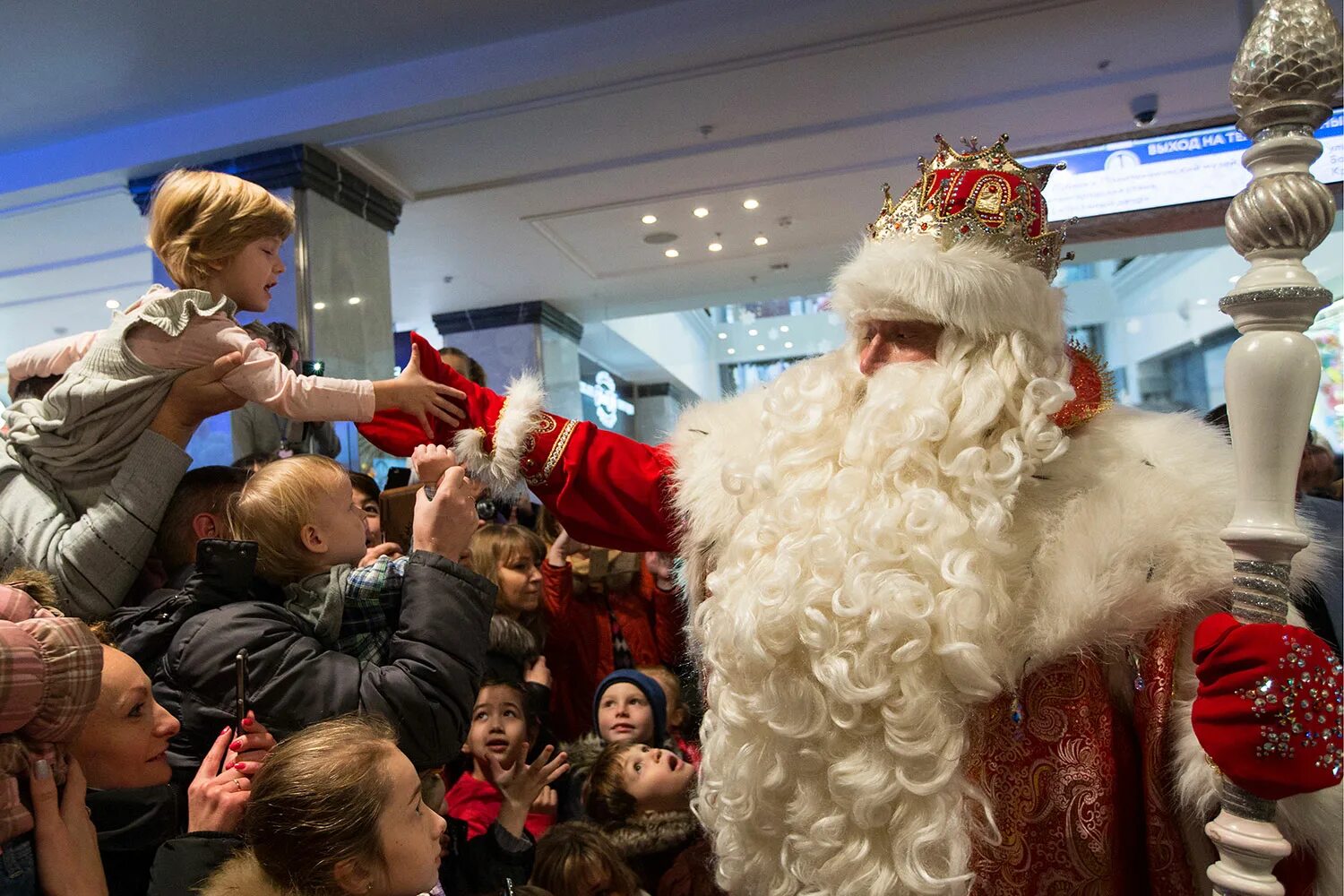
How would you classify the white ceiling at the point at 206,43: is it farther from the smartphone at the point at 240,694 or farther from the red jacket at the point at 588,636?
the smartphone at the point at 240,694

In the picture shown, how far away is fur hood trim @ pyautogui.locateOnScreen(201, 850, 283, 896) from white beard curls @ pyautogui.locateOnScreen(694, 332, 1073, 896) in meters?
0.64

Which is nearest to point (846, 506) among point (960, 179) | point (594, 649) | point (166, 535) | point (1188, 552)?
point (1188, 552)

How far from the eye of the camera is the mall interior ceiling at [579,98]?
3871 mm

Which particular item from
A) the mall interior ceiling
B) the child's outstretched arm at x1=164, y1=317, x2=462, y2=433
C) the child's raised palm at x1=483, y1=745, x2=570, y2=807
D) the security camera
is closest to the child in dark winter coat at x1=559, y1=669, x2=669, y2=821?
the child's raised palm at x1=483, y1=745, x2=570, y2=807

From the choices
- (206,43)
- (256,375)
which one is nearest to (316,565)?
(256,375)

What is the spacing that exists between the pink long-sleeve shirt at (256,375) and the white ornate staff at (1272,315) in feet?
4.77

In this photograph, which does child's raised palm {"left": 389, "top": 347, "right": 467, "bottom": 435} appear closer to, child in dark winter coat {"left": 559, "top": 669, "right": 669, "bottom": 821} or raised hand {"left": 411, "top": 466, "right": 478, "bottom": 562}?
raised hand {"left": 411, "top": 466, "right": 478, "bottom": 562}

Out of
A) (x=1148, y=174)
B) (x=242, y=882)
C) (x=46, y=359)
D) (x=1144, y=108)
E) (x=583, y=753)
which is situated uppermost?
(x=1144, y=108)

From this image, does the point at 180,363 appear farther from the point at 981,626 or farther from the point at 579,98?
the point at 579,98

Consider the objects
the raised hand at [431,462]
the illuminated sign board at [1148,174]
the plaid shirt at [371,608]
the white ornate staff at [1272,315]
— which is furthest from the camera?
the illuminated sign board at [1148,174]

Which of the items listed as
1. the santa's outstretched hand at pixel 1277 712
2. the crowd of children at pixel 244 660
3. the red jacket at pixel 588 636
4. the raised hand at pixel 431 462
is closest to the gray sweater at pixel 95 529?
the crowd of children at pixel 244 660

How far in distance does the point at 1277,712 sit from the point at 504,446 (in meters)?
1.26

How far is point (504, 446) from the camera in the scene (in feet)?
5.77

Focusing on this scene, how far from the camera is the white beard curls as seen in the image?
124cm
